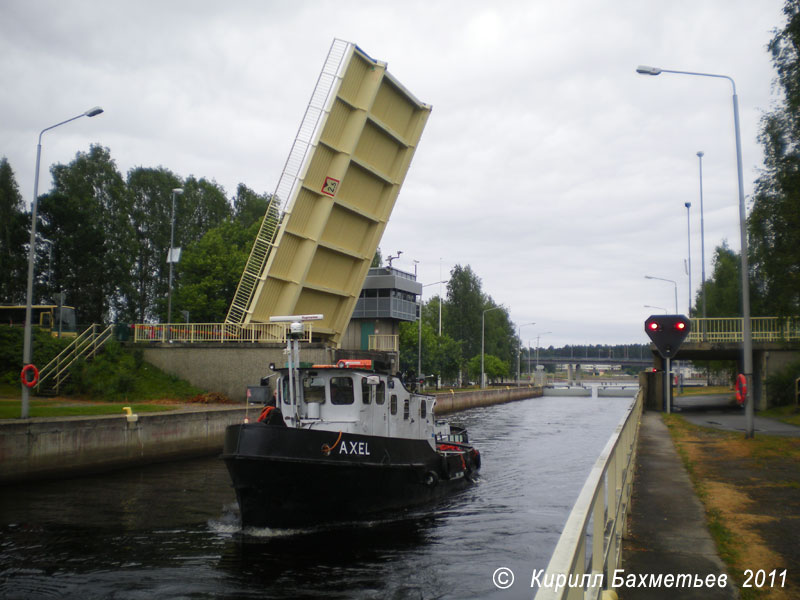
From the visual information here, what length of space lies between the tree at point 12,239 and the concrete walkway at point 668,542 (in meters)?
47.2

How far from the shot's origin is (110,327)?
1227 inches

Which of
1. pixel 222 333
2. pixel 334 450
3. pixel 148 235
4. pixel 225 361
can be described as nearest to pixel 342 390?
pixel 334 450

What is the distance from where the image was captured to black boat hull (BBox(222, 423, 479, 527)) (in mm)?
11953

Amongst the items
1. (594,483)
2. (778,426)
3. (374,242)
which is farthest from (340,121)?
(594,483)

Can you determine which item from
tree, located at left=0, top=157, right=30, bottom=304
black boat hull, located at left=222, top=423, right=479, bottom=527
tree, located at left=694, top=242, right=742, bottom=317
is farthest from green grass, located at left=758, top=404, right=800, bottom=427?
tree, located at left=0, top=157, right=30, bottom=304

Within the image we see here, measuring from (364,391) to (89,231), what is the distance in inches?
1682

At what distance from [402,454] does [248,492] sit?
374 centimetres

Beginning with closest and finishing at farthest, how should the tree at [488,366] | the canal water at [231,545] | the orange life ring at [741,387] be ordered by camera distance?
the canal water at [231,545] < the orange life ring at [741,387] < the tree at [488,366]

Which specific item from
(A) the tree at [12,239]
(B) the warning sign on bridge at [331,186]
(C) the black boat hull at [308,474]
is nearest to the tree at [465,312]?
(A) the tree at [12,239]

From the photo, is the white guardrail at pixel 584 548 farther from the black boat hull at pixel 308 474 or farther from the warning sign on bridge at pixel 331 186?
the warning sign on bridge at pixel 331 186

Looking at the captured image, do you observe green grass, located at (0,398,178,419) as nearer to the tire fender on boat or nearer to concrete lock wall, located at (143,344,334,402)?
concrete lock wall, located at (143,344,334,402)

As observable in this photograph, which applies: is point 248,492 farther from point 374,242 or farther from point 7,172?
point 7,172

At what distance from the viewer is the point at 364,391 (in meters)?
14.2

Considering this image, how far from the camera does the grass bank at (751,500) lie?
6.19 meters
